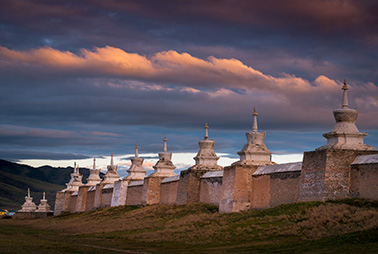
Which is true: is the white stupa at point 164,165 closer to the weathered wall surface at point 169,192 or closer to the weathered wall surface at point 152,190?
the weathered wall surface at point 152,190

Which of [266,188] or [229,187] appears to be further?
[229,187]

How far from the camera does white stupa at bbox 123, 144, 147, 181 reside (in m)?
62.2

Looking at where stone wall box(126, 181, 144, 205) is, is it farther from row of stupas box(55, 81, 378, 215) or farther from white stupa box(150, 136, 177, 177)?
white stupa box(150, 136, 177, 177)

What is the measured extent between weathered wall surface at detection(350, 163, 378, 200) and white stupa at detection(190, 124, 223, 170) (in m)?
17.6

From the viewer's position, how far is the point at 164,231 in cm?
3133

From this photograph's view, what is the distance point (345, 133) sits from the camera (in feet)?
92.4

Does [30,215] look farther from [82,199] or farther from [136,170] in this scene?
[136,170]

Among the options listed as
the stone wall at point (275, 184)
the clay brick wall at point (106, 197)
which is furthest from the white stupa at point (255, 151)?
the clay brick wall at point (106, 197)

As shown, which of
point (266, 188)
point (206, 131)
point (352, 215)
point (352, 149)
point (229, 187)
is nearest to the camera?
point (352, 215)

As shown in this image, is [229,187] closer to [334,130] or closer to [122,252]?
[334,130]

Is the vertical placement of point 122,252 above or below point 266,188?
below

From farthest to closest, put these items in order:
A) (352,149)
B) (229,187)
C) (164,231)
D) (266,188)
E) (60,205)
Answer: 1. (60,205)
2. (229,187)
3. (266,188)
4. (164,231)
5. (352,149)

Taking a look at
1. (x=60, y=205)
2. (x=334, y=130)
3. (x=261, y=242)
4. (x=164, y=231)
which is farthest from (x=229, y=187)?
(x=60, y=205)

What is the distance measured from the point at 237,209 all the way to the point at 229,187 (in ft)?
5.69
